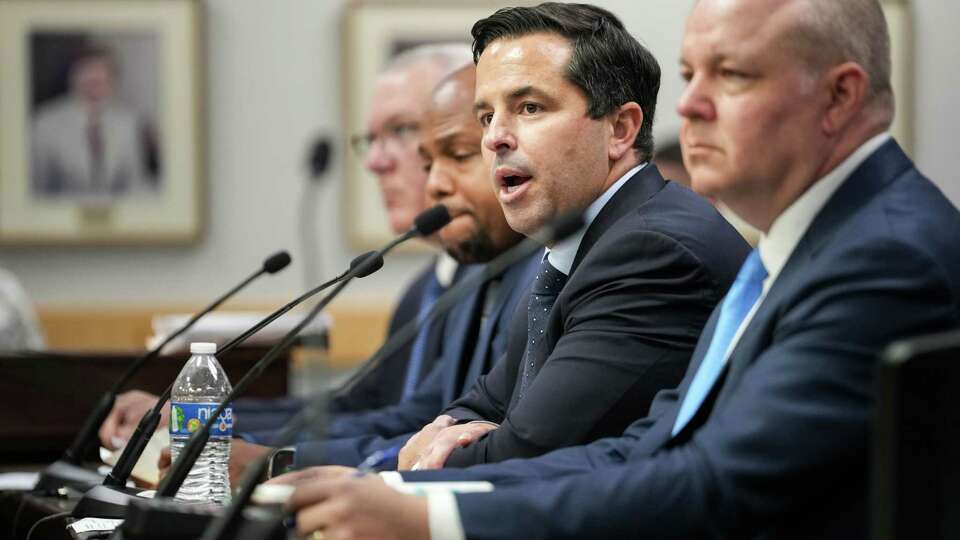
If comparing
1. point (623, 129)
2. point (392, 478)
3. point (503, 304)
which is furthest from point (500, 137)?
point (392, 478)

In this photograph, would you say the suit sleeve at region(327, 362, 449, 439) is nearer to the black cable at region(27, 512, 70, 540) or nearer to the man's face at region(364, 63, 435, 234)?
the man's face at region(364, 63, 435, 234)

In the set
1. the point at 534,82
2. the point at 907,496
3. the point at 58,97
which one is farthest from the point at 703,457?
the point at 58,97

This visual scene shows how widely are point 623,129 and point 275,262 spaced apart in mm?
764

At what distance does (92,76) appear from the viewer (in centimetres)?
599

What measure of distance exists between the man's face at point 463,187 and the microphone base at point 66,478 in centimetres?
118

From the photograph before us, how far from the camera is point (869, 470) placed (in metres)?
1.73

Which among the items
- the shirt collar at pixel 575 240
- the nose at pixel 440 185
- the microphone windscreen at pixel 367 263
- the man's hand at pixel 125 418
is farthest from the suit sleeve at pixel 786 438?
the nose at pixel 440 185

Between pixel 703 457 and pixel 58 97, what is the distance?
4.76 meters

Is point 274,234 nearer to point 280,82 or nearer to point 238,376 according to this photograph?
point 280,82

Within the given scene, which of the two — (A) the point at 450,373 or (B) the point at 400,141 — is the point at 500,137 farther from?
(B) the point at 400,141

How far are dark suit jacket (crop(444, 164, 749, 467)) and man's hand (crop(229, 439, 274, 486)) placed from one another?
81 centimetres

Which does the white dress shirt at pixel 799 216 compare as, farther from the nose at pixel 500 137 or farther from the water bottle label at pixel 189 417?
the water bottle label at pixel 189 417

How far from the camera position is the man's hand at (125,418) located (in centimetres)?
345

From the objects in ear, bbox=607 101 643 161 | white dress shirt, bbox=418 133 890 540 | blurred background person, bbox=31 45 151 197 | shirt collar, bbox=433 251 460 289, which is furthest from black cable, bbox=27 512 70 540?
blurred background person, bbox=31 45 151 197
